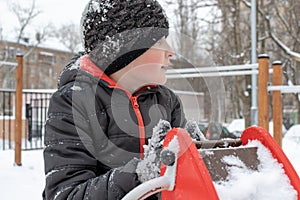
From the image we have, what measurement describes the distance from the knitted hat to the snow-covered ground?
1.40 ft

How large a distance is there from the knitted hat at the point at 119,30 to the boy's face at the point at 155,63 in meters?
0.02

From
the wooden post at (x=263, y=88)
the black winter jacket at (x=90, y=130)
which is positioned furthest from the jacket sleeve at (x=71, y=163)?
the wooden post at (x=263, y=88)

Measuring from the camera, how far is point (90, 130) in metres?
1.00

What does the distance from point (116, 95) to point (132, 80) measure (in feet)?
0.23

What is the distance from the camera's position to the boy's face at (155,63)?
1066 mm

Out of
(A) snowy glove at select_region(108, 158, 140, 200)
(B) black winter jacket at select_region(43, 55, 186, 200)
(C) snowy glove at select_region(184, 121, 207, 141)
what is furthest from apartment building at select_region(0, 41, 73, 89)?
(A) snowy glove at select_region(108, 158, 140, 200)

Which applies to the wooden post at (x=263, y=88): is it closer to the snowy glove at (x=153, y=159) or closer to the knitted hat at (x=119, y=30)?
the knitted hat at (x=119, y=30)

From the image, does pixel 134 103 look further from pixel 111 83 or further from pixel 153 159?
pixel 153 159

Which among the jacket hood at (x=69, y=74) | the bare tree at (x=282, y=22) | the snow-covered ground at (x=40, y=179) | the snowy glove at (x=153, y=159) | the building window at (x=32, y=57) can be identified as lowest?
the snow-covered ground at (x=40, y=179)

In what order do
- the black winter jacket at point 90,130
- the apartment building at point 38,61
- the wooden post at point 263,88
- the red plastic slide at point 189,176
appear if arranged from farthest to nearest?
the apartment building at point 38,61 < the wooden post at point 263,88 < the black winter jacket at point 90,130 < the red plastic slide at point 189,176

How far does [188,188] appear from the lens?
0.74 meters

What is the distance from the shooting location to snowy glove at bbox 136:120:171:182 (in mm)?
828

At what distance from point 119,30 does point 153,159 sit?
42 centimetres

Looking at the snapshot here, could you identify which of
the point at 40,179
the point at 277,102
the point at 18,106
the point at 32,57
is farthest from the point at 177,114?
the point at 32,57
